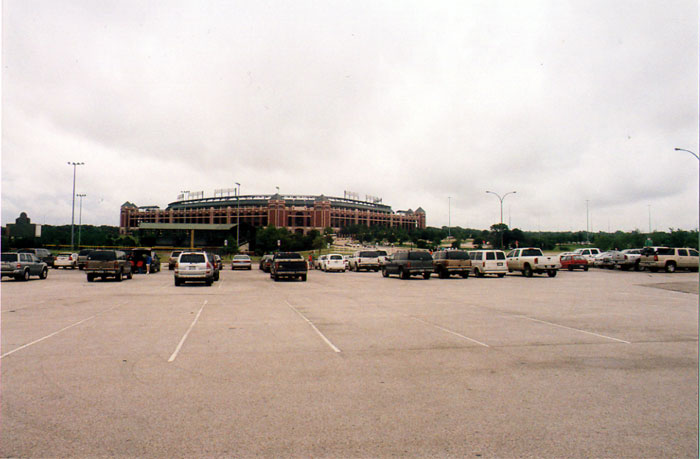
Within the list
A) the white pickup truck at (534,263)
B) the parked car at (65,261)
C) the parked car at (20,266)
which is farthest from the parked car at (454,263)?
the parked car at (65,261)

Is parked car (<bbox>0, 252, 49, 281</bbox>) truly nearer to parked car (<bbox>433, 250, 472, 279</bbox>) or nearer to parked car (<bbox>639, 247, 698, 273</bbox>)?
parked car (<bbox>433, 250, 472, 279</bbox>)

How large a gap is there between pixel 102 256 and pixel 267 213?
14473cm

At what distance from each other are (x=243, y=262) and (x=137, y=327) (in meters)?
39.6

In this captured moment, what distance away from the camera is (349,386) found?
6.67m

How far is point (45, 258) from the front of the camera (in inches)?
1976

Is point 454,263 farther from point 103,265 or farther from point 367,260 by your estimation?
point 103,265

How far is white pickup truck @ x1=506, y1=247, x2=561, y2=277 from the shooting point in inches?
1385

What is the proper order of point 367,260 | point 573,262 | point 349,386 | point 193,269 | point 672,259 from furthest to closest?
point 367,260 < point 573,262 < point 672,259 < point 193,269 < point 349,386

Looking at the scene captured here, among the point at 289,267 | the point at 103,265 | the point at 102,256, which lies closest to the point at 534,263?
the point at 289,267

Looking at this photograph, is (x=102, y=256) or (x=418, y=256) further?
(x=418, y=256)

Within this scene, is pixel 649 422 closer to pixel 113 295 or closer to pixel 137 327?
pixel 137 327

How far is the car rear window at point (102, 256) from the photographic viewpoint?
30.2m

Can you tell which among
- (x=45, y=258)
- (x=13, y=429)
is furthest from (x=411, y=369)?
(x=45, y=258)

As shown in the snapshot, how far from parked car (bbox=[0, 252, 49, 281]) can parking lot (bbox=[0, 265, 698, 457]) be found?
18.1 meters
